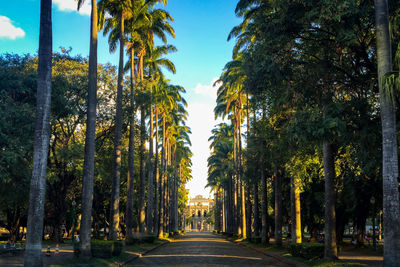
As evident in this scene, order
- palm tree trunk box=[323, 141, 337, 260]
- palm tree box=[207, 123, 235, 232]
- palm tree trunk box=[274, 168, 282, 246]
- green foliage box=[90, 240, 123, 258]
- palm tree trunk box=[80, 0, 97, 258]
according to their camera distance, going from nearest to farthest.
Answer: palm tree trunk box=[323, 141, 337, 260] → palm tree trunk box=[80, 0, 97, 258] → green foliage box=[90, 240, 123, 258] → palm tree trunk box=[274, 168, 282, 246] → palm tree box=[207, 123, 235, 232]

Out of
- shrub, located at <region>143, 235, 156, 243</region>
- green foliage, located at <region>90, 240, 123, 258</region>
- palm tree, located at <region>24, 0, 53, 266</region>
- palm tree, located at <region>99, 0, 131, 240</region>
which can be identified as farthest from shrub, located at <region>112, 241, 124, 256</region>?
shrub, located at <region>143, 235, 156, 243</region>

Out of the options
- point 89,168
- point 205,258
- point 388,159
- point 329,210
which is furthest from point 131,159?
point 388,159

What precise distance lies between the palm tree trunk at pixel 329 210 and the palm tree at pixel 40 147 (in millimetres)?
10870

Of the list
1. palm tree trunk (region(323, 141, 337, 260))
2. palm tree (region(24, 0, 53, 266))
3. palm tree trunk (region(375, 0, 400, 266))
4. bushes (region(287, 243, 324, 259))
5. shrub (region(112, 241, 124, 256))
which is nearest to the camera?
palm tree trunk (region(375, 0, 400, 266))

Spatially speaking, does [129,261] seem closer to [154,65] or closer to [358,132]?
[358,132]

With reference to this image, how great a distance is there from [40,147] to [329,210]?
11713 millimetres

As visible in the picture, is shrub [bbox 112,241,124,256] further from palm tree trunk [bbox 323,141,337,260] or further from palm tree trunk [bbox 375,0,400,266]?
palm tree trunk [bbox 375,0,400,266]

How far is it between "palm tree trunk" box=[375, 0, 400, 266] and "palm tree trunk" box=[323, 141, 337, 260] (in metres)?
5.06

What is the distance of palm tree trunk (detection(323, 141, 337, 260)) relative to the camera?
1672 cm

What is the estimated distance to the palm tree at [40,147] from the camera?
1178 cm

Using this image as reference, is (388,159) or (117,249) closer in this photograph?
(388,159)

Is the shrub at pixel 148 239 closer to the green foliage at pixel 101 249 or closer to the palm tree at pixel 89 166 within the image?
the green foliage at pixel 101 249

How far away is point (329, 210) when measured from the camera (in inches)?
669

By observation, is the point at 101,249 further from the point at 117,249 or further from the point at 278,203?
the point at 278,203
